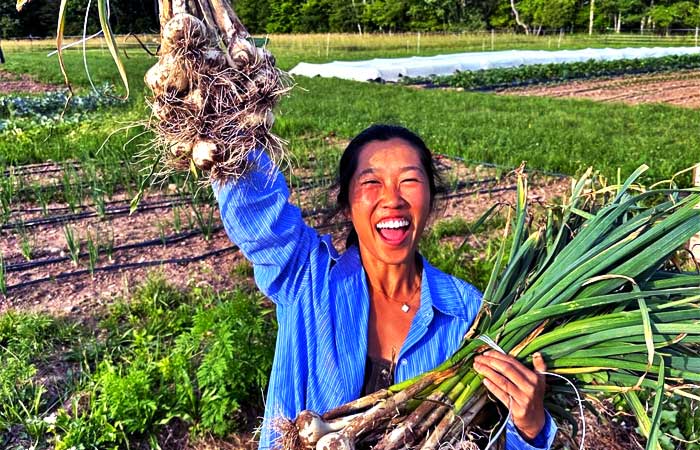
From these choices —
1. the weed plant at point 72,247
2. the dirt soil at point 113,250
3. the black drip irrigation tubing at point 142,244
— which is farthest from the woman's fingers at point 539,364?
the weed plant at point 72,247

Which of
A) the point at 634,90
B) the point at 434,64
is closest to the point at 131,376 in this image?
the point at 634,90

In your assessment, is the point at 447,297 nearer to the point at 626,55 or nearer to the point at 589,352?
the point at 589,352

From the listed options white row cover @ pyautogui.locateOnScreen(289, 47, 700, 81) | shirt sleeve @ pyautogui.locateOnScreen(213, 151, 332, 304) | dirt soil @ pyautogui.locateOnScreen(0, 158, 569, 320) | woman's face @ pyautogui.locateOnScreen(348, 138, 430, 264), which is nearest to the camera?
shirt sleeve @ pyautogui.locateOnScreen(213, 151, 332, 304)

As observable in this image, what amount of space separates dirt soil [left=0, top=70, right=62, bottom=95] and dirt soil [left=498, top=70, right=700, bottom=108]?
10.8 meters

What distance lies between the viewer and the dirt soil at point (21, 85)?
45.5 ft

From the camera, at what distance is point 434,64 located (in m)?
17.5

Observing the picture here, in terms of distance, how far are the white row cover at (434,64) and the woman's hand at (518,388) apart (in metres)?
15.0

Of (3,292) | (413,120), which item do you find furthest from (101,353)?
(413,120)

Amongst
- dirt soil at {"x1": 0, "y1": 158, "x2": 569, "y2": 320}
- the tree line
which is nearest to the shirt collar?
dirt soil at {"x1": 0, "y1": 158, "x2": 569, "y2": 320}

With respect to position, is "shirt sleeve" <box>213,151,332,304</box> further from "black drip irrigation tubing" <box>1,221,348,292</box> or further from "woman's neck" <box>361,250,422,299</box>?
"black drip irrigation tubing" <box>1,221,348,292</box>

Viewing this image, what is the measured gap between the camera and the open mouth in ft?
4.46

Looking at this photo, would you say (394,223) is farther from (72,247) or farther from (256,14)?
(256,14)

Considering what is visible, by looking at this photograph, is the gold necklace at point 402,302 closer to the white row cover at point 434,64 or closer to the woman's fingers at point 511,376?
the woman's fingers at point 511,376

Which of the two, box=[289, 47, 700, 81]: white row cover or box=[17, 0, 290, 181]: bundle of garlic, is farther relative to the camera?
box=[289, 47, 700, 81]: white row cover
